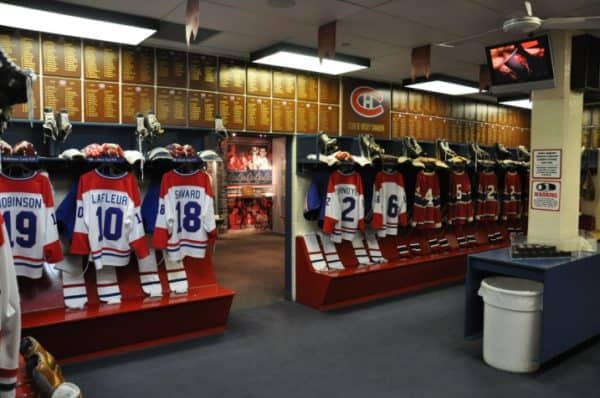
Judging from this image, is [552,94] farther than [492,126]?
No

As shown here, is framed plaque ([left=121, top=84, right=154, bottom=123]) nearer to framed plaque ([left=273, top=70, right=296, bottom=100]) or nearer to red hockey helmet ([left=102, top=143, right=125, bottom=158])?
red hockey helmet ([left=102, top=143, right=125, bottom=158])

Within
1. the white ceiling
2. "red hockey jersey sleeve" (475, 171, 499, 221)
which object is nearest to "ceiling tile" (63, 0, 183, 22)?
the white ceiling

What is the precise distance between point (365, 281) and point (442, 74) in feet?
10.6

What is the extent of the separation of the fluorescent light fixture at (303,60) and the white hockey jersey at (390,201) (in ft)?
4.52

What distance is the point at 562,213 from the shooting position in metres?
4.32

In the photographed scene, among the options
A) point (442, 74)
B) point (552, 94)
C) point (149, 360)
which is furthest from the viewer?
point (442, 74)

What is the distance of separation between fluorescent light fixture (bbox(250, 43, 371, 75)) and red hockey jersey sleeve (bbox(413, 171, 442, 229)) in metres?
1.68

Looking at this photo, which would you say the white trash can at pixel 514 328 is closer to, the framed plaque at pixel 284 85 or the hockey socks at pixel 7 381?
the hockey socks at pixel 7 381

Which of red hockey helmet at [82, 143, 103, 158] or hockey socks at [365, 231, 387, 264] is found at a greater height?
red hockey helmet at [82, 143, 103, 158]

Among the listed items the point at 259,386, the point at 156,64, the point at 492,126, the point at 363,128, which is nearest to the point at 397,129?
the point at 363,128

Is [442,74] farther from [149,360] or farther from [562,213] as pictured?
[149,360]

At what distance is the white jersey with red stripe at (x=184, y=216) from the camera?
434 centimetres

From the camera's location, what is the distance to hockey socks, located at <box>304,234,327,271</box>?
18.0 feet

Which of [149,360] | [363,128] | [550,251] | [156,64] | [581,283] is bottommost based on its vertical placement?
[149,360]
